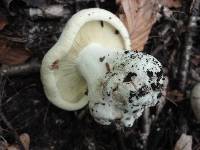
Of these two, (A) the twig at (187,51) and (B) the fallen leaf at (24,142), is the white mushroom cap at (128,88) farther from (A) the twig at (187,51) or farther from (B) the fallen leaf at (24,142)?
(A) the twig at (187,51)

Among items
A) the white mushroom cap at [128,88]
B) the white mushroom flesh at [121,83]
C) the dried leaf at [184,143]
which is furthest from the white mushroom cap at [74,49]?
the dried leaf at [184,143]

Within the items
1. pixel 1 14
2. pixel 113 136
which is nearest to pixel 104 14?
pixel 1 14

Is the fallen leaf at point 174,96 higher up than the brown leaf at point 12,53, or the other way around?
the brown leaf at point 12,53

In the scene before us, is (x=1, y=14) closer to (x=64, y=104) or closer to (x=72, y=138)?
(x=64, y=104)

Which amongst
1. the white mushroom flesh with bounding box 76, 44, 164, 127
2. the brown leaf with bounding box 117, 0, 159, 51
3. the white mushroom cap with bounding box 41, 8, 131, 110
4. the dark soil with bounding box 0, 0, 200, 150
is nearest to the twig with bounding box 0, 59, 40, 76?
the dark soil with bounding box 0, 0, 200, 150

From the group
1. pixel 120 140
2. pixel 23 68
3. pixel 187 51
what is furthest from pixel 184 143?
pixel 23 68
